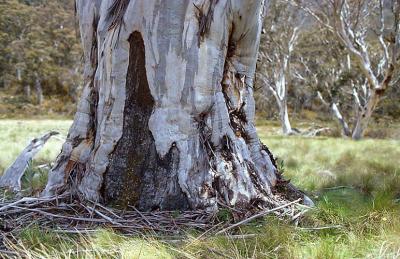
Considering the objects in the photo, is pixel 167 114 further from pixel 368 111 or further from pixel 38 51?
pixel 38 51

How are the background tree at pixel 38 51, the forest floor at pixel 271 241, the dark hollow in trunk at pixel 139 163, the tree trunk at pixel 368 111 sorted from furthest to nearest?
the background tree at pixel 38 51, the tree trunk at pixel 368 111, the dark hollow in trunk at pixel 139 163, the forest floor at pixel 271 241

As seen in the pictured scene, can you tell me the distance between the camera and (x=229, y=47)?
331 cm

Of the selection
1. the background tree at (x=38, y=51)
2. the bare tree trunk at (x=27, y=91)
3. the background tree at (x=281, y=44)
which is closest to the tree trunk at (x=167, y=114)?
the background tree at (x=281, y=44)

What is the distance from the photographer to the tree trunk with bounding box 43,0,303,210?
295cm

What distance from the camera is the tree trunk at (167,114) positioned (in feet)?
9.69

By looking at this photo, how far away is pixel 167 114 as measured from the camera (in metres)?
2.97

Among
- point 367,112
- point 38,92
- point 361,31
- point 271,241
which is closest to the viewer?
point 271,241

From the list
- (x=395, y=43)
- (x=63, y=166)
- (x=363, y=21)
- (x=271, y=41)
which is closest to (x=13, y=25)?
(x=271, y=41)

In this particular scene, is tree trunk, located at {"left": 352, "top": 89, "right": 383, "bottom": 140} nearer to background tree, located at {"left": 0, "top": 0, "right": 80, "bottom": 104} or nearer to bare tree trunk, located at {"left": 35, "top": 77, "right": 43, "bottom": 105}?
background tree, located at {"left": 0, "top": 0, "right": 80, "bottom": 104}

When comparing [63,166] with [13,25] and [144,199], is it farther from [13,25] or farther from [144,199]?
[13,25]

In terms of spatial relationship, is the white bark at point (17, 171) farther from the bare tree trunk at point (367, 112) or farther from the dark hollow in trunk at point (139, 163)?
the bare tree trunk at point (367, 112)

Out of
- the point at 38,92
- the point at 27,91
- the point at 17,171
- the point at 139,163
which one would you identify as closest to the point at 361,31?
the point at 17,171

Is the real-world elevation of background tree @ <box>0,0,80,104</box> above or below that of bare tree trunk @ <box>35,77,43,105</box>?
above

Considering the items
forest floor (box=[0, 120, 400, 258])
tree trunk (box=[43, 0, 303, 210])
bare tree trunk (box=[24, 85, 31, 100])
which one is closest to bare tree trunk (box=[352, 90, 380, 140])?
forest floor (box=[0, 120, 400, 258])
